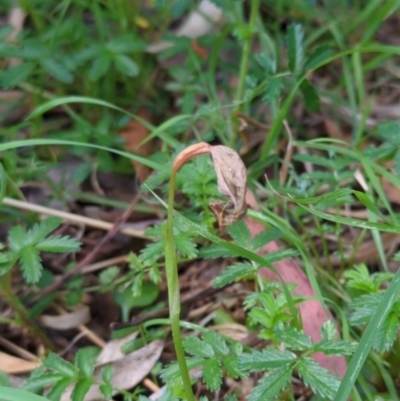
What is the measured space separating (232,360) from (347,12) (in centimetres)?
133

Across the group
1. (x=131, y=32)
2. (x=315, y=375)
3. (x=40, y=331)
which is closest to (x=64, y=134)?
(x=131, y=32)

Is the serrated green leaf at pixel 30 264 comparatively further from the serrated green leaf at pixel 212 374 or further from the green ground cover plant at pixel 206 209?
the serrated green leaf at pixel 212 374

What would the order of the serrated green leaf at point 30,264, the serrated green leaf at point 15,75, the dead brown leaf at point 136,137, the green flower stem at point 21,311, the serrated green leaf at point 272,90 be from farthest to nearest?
the dead brown leaf at point 136,137 < the serrated green leaf at point 15,75 < the serrated green leaf at point 272,90 < the green flower stem at point 21,311 < the serrated green leaf at point 30,264

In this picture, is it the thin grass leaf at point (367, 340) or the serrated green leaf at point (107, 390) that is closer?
the thin grass leaf at point (367, 340)

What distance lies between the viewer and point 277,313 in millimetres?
1012

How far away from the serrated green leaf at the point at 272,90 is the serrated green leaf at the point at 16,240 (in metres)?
0.56

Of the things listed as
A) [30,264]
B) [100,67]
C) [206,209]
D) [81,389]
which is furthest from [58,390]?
[100,67]

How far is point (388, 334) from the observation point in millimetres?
918

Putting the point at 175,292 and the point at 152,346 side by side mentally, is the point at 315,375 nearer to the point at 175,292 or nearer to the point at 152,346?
the point at 175,292

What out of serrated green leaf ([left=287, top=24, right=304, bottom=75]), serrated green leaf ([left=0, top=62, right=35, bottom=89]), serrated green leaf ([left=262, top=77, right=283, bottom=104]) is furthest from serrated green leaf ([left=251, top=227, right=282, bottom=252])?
serrated green leaf ([left=0, top=62, right=35, bottom=89])

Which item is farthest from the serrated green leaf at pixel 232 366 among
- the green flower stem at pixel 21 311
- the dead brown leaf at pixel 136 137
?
the dead brown leaf at pixel 136 137

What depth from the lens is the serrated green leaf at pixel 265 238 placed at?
44.2 inches

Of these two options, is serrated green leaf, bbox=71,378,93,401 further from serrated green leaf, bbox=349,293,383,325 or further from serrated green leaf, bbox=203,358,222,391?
serrated green leaf, bbox=349,293,383,325

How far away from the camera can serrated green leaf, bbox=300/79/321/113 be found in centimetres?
136
